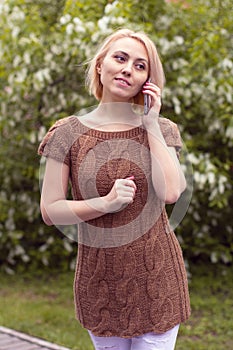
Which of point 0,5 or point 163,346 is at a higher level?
point 0,5

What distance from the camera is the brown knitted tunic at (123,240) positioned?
6.39 feet

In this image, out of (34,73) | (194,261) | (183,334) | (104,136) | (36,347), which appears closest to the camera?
(104,136)

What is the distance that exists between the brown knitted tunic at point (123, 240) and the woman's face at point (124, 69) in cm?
13

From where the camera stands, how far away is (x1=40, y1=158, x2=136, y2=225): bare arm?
1.84 meters

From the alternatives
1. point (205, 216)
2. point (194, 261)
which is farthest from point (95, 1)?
point (194, 261)

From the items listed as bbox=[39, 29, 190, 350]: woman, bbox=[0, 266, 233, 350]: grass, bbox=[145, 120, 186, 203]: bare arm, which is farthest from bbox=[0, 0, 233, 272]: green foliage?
bbox=[145, 120, 186, 203]: bare arm

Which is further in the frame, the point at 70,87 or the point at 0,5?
the point at 70,87

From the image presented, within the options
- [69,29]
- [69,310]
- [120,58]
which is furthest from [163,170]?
[69,310]

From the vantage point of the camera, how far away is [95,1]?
4977 millimetres

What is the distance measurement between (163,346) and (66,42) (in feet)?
11.1

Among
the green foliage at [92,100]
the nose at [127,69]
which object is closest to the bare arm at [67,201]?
the nose at [127,69]

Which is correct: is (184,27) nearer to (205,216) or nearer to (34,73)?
(34,73)

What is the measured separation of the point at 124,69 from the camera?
1.92 m

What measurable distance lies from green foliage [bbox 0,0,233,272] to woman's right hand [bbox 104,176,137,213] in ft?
9.10
